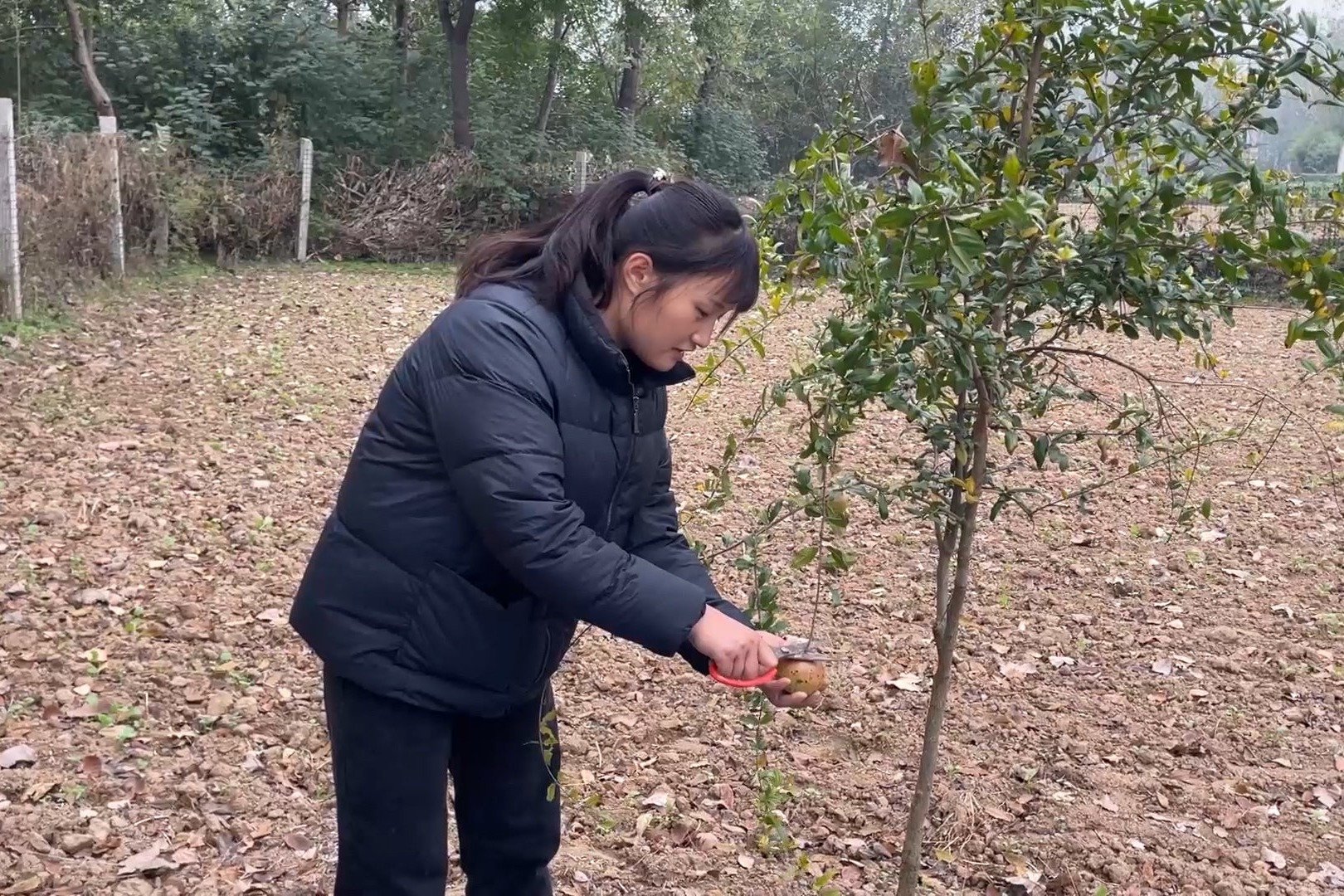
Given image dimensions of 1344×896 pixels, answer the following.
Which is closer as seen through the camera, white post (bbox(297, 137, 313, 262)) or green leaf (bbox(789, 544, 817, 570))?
green leaf (bbox(789, 544, 817, 570))

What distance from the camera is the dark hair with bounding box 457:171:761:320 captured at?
1772 millimetres

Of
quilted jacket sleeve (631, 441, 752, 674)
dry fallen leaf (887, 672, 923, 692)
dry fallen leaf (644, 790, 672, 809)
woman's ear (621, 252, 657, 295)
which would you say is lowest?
dry fallen leaf (644, 790, 672, 809)

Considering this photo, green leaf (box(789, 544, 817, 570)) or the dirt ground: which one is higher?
green leaf (box(789, 544, 817, 570))

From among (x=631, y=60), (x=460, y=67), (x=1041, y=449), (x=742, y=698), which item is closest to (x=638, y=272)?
(x=1041, y=449)

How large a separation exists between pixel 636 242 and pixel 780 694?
0.71 metres

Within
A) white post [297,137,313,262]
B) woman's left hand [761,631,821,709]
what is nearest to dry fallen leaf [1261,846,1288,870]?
woman's left hand [761,631,821,709]

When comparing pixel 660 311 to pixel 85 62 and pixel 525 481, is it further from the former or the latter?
pixel 85 62

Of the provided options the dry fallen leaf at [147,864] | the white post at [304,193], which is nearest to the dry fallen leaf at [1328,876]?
the dry fallen leaf at [147,864]

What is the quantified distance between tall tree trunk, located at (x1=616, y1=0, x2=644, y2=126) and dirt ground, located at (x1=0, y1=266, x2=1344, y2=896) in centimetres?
1128

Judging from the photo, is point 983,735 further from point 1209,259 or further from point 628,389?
point 628,389

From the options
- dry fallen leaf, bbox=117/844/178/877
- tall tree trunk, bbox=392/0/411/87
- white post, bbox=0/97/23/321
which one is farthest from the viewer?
tall tree trunk, bbox=392/0/411/87

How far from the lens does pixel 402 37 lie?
16016mm

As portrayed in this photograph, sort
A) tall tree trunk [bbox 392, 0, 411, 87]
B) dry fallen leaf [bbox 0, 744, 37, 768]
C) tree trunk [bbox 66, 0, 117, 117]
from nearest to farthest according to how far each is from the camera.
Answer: dry fallen leaf [bbox 0, 744, 37, 768] → tree trunk [bbox 66, 0, 117, 117] → tall tree trunk [bbox 392, 0, 411, 87]

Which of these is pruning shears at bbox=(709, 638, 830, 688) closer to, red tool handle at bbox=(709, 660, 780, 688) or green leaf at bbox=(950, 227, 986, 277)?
red tool handle at bbox=(709, 660, 780, 688)
